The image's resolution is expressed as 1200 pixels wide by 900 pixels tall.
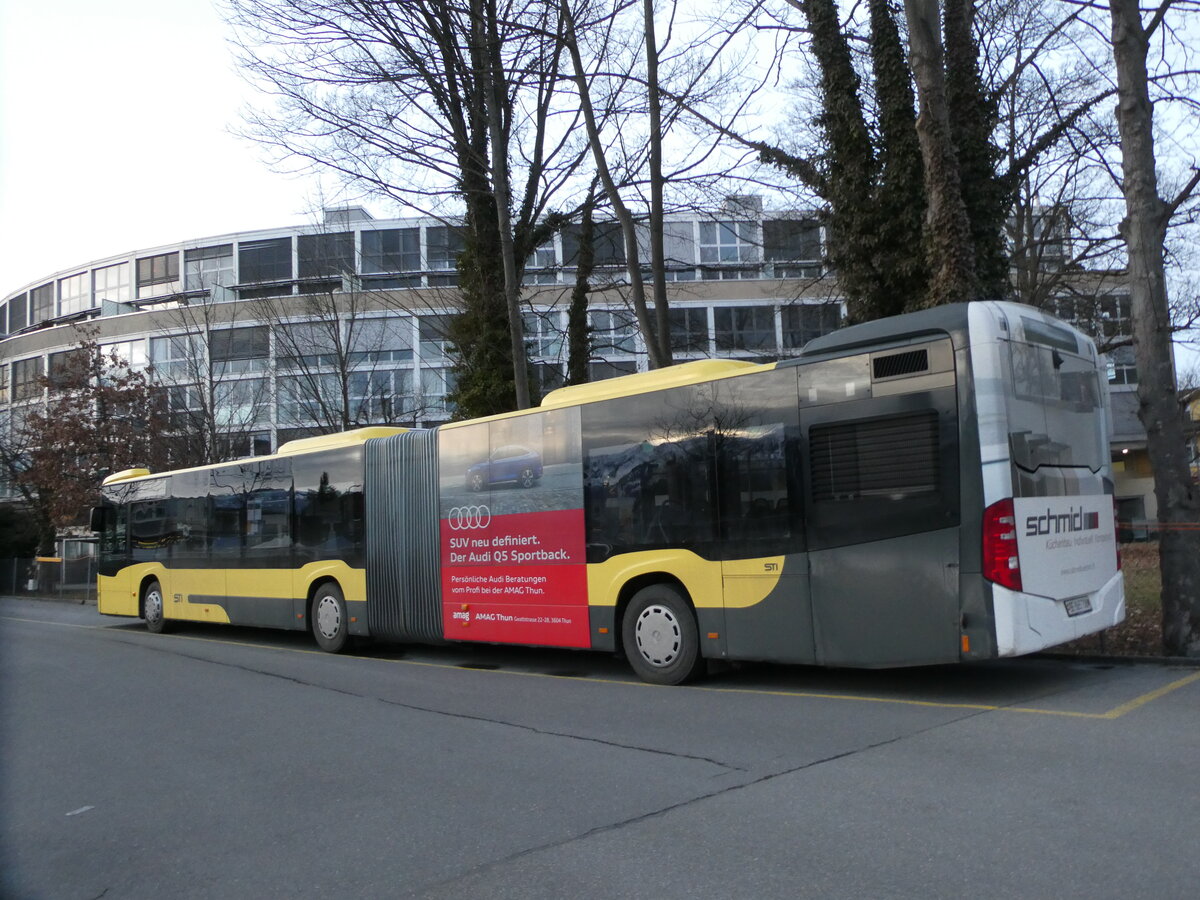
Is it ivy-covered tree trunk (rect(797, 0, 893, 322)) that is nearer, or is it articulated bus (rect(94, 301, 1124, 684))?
articulated bus (rect(94, 301, 1124, 684))

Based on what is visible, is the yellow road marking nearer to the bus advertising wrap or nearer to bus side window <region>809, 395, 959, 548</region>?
the bus advertising wrap

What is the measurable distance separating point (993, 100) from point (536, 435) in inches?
379

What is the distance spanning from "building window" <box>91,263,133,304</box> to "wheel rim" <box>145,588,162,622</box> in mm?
46472

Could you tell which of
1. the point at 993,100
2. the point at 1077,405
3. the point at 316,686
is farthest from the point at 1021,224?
the point at 316,686

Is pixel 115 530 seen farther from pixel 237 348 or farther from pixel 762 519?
pixel 237 348

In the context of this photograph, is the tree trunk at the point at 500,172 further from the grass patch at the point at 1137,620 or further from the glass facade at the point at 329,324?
the grass patch at the point at 1137,620

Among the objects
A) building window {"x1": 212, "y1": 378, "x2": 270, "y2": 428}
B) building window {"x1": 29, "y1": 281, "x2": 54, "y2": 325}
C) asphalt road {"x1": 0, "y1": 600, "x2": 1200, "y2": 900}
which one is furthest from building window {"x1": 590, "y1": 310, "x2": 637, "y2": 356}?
building window {"x1": 29, "y1": 281, "x2": 54, "y2": 325}

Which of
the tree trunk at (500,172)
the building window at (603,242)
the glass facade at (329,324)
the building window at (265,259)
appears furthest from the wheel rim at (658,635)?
the building window at (265,259)

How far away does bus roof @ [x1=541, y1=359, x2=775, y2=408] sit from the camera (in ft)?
33.7

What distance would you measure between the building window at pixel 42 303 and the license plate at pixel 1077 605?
68137 millimetres

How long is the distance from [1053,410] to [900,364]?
1.48 meters

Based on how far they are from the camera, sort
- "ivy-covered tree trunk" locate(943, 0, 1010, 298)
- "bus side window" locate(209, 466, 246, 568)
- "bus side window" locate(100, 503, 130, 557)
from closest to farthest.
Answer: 1. "ivy-covered tree trunk" locate(943, 0, 1010, 298)
2. "bus side window" locate(209, 466, 246, 568)
3. "bus side window" locate(100, 503, 130, 557)

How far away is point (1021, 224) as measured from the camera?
25.3m

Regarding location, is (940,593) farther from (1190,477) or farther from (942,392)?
(1190,477)
